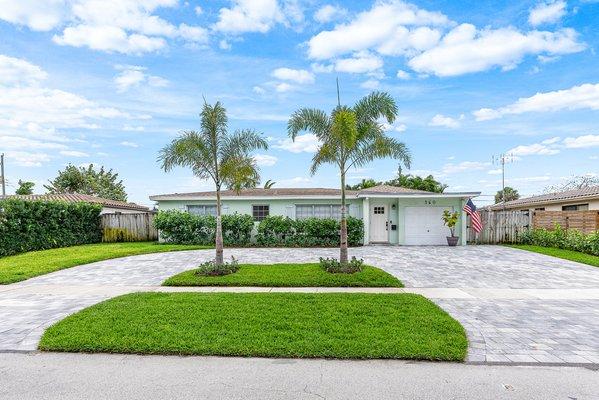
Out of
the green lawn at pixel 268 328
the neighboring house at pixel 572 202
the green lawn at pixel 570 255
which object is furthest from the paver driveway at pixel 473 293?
the neighboring house at pixel 572 202

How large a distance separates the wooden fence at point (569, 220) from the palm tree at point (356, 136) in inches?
391

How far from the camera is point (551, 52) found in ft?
42.7

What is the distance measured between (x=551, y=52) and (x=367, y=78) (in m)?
6.56

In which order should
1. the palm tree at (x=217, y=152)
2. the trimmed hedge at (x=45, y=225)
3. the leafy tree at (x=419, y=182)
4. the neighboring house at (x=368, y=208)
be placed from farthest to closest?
the leafy tree at (x=419, y=182) → the neighboring house at (x=368, y=208) → the trimmed hedge at (x=45, y=225) → the palm tree at (x=217, y=152)

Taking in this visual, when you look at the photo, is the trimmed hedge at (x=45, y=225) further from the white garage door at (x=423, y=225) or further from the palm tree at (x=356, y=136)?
the white garage door at (x=423, y=225)

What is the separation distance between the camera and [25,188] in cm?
3234

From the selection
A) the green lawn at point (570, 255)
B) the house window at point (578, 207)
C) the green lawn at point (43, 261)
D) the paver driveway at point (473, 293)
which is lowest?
the green lawn at point (570, 255)

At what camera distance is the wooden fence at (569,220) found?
583 inches

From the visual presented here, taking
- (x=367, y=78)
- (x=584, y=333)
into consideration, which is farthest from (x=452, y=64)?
(x=584, y=333)

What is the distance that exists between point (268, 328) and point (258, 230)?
12.7 m

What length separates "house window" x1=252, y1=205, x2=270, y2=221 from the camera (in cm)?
1875

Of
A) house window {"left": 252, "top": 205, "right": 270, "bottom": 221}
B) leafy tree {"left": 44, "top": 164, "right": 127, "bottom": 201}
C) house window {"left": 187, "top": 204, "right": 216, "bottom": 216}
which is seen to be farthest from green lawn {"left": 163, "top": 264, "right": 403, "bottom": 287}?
leafy tree {"left": 44, "top": 164, "right": 127, "bottom": 201}

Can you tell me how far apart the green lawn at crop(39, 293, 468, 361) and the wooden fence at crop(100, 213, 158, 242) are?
14.5 m

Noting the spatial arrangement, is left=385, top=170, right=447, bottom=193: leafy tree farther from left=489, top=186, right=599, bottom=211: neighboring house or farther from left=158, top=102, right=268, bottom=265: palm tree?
left=158, top=102, right=268, bottom=265: palm tree
